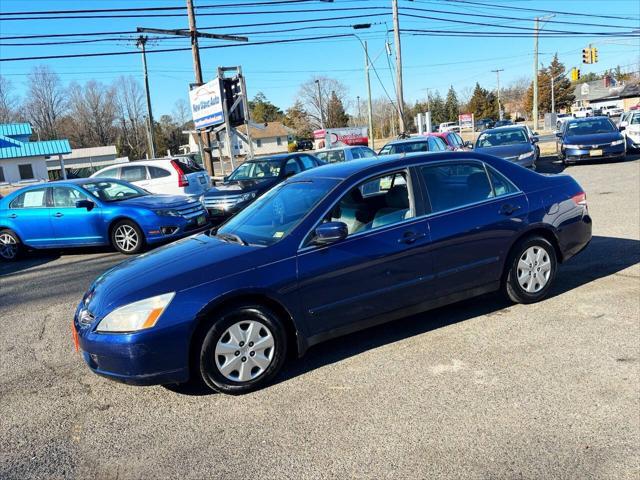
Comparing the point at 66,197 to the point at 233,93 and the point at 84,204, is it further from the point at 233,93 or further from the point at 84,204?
the point at 233,93

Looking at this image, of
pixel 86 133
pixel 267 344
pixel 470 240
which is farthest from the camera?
pixel 86 133

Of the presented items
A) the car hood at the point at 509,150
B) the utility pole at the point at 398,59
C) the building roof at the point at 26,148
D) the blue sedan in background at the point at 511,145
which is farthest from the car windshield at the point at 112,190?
the building roof at the point at 26,148

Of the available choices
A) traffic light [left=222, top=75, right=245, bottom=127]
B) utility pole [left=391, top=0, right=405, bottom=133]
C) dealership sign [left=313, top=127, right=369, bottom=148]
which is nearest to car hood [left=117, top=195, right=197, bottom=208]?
traffic light [left=222, top=75, right=245, bottom=127]

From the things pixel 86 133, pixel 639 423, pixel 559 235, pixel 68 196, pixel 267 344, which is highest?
pixel 86 133

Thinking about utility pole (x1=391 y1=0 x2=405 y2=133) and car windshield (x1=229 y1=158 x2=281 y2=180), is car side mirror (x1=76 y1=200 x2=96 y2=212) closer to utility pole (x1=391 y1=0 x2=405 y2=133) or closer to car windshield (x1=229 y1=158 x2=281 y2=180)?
car windshield (x1=229 y1=158 x2=281 y2=180)

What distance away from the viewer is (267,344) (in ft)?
12.5

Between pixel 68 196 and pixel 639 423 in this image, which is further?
pixel 68 196

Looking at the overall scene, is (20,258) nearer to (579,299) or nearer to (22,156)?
(579,299)

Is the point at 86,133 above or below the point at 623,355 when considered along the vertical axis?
above

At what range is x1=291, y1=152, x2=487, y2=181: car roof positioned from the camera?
15.0ft

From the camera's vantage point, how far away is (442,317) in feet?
16.3

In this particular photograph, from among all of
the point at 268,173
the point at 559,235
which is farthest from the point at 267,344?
the point at 268,173

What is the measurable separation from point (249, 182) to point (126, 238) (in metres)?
3.69

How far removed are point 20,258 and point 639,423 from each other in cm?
1040
